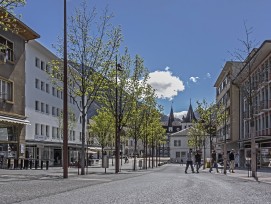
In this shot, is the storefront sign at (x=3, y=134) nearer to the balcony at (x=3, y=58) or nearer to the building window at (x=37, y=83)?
the balcony at (x=3, y=58)

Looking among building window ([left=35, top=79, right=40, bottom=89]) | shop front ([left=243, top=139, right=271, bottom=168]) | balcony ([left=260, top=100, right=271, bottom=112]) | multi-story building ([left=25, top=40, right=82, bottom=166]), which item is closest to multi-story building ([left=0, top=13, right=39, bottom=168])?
multi-story building ([left=25, top=40, right=82, bottom=166])

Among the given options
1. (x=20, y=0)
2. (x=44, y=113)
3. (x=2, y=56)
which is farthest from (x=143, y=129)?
(x=20, y=0)

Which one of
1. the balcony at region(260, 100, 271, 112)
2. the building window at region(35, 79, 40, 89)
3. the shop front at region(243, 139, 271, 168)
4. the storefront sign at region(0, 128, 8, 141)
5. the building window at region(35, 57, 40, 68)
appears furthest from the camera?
the building window at region(35, 79, 40, 89)

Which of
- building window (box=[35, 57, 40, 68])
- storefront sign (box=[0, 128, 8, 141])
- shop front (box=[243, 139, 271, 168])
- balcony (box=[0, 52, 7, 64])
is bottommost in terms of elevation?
shop front (box=[243, 139, 271, 168])

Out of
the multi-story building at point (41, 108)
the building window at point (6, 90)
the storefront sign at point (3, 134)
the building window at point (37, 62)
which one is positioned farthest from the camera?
the building window at point (37, 62)

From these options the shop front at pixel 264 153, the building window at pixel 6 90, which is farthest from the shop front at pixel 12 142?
the shop front at pixel 264 153

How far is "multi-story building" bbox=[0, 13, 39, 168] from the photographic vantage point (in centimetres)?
3931

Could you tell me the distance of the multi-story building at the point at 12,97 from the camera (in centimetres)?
3931

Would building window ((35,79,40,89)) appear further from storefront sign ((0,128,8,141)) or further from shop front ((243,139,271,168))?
shop front ((243,139,271,168))

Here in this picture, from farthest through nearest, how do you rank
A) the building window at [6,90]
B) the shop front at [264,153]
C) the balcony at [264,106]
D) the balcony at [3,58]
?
the balcony at [264,106]
the shop front at [264,153]
the building window at [6,90]
the balcony at [3,58]

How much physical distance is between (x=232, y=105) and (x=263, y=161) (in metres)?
28.8

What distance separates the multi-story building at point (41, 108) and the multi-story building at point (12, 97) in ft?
33.5

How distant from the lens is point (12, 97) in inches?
1613

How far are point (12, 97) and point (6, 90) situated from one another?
84cm
